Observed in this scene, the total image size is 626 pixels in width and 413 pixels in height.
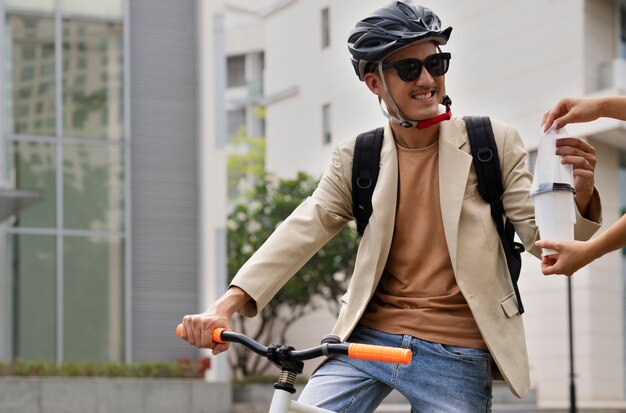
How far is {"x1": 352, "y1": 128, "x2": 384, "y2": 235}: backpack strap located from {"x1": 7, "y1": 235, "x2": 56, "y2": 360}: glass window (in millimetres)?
18707

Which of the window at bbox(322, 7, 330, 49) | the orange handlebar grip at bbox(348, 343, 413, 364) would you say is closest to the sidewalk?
the window at bbox(322, 7, 330, 49)

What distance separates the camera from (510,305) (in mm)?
4082

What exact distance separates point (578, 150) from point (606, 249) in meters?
0.34

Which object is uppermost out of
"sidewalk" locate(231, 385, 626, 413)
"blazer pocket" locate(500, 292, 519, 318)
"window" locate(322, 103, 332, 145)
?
"window" locate(322, 103, 332, 145)

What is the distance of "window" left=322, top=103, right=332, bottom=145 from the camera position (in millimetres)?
41156

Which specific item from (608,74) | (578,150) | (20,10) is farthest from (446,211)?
(608,74)

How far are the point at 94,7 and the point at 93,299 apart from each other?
5333mm

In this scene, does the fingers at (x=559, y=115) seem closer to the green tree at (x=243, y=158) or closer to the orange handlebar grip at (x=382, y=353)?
the orange handlebar grip at (x=382, y=353)

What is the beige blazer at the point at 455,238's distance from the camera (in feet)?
13.3

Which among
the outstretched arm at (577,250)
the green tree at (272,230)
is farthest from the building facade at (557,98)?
the outstretched arm at (577,250)

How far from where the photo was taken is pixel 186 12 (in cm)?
2473

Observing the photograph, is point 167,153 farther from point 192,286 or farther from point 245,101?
point 245,101

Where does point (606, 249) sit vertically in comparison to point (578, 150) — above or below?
below

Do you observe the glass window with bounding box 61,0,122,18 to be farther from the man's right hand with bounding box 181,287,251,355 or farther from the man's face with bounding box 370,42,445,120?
the man's right hand with bounding box 181,287,251,355
